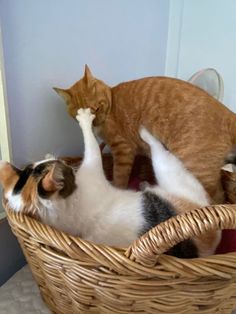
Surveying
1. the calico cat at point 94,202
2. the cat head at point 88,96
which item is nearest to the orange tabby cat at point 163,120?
the cat head at point 88,96

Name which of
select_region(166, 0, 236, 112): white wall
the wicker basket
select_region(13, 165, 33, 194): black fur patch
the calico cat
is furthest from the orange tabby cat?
select_region(166, 0, 236, 112): white wall

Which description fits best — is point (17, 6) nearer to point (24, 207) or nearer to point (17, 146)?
point (17, 146)

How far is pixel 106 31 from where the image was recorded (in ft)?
3.23

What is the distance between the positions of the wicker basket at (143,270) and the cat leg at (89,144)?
273mm

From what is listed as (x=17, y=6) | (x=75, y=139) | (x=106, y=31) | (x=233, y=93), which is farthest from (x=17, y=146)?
(x=233, y=93)

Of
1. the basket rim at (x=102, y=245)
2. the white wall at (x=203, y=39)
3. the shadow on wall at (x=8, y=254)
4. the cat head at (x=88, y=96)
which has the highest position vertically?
the white wall at (x=203, y=39)

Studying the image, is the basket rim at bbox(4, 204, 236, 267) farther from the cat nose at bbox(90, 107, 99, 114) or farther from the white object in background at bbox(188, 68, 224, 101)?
the white object in background at bbox(188, 68, 224, 101)

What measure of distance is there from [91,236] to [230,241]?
12.6 inches

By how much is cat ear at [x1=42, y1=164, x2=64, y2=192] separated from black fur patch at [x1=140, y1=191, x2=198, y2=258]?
189 millimetres

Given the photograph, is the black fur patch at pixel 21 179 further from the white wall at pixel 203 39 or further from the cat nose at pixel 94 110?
the white wall at pixel 203 39

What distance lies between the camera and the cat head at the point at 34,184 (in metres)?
0.52

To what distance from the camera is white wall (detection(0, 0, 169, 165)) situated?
0.75 meters

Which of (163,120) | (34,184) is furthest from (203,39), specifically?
(34,184)

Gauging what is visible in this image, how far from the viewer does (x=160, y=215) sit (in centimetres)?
63
